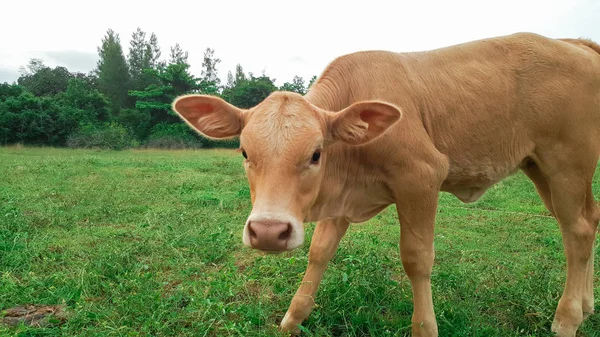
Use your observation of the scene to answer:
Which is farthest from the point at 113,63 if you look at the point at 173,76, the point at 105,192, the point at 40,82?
the point at 105,192

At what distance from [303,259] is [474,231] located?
361 centimetres

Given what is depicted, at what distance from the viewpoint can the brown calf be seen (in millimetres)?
2891

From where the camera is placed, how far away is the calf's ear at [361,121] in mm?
2901

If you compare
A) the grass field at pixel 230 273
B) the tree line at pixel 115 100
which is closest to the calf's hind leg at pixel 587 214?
the grass field at pixel 230 273

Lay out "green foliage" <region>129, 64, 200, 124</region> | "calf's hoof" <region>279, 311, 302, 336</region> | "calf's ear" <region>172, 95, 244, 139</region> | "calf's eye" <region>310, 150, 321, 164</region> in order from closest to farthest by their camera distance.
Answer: "calf's eye" <region>310, 150, 321, 164</region> → "calf's ear" <region>172, 95, 244, 139</region> → "calf's hoof" <region>279, 311, 302, 336</region> → "green foliage" <region>129, 64, 200, 124</region>

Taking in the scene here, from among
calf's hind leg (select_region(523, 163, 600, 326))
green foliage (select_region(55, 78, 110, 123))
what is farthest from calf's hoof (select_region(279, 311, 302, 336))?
green foliage (select_region(55, 78, 110, 123))

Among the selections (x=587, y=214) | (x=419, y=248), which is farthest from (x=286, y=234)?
(x=587, y=214)

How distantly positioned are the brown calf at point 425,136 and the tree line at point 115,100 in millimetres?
19592

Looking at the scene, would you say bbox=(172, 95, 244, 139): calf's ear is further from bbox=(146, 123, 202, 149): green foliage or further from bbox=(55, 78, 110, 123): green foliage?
bbox=(55, 78, 110, 123): green foliage

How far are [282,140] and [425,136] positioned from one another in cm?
130

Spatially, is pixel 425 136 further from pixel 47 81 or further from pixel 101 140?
pixel 47 81

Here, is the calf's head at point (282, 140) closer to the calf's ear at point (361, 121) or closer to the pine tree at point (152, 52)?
the calf's ear at point (361, 121)

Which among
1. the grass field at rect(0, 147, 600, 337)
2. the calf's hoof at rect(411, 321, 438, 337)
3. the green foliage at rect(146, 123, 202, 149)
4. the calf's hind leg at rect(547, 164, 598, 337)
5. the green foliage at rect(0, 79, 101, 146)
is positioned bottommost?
the green foliage at rect(146, 123, 202, 149)

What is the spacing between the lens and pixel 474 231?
23.4 feet
